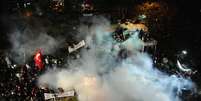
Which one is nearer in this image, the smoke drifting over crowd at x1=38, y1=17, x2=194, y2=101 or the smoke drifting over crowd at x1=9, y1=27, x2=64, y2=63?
the smoke drifting over crowd at x1=38, y1=17, x2=194, y2=101

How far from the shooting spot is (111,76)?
1382cm

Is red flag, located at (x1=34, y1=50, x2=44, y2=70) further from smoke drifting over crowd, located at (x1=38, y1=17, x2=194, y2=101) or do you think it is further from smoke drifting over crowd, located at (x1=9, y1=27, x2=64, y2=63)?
smoke drifting over crowd, located at (x1=9, y1=27, x2=64, y2=63)

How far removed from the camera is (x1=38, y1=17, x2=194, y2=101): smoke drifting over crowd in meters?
13.0

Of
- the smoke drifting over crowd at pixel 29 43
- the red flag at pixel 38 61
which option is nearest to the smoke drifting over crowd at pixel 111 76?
the smoke drifting over crowd at pixel 29 43

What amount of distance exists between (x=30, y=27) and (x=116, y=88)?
505 centimetres

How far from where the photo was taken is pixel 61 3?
851 inches

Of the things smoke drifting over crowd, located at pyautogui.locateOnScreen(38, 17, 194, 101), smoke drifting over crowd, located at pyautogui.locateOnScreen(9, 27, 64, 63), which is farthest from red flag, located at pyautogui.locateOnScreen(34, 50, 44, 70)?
smoke drifting over crowd, located at pyautogui.locateOnScreen(9, 27, 64, 63)

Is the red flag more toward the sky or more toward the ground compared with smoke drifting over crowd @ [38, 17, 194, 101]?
more toward the sky

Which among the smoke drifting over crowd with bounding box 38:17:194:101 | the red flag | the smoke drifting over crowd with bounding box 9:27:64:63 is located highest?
the smoke drifting over crowd with bounding box 9:27:64:63

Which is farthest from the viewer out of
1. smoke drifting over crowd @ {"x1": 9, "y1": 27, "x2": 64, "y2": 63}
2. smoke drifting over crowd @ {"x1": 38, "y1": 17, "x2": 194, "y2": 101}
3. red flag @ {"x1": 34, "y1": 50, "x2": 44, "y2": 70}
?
smoke drifting over crowd @ {"x1": 9, "y1": 27, "x2": 64, "y2": 63}

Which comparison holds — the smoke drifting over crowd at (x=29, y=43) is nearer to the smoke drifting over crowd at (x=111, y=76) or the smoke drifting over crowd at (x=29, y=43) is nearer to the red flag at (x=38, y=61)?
the smoke drifting over crowd at (x=111, y=76)

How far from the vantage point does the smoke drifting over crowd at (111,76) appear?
13.0 metres

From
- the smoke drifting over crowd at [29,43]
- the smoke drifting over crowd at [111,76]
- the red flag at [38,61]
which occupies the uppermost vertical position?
the smoke drifting over crowd at [29,43]

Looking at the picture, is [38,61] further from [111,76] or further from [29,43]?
[111,76]
